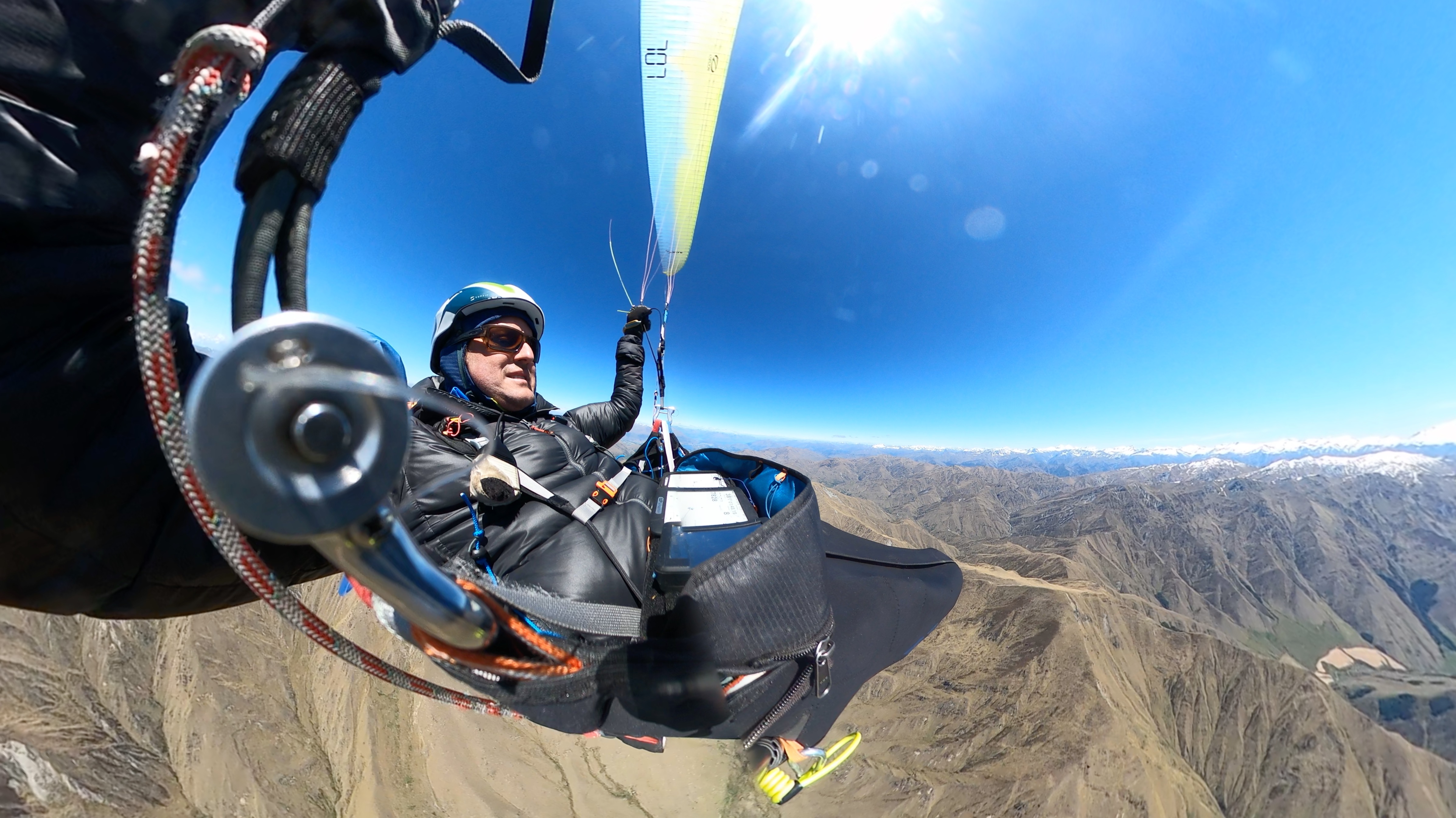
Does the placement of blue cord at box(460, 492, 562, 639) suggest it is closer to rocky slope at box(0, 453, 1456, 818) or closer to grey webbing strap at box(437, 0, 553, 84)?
grey webbing strap at box(437, 0, 553, 84)

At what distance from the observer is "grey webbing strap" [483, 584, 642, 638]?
133 cm

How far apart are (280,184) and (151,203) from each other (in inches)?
9.4

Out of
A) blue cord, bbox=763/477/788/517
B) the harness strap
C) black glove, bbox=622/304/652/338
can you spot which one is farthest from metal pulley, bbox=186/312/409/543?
black glove, bbox=622/304/652/338

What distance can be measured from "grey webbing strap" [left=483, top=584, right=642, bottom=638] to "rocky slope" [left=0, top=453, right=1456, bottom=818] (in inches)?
635

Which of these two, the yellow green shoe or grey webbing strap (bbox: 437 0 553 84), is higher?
grey webbing strap (bbox: 437 0 553 84)

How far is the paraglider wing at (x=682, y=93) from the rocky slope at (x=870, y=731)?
53.1 feet

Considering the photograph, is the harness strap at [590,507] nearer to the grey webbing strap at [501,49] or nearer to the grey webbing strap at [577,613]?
the grey webbing strap at [577,613]

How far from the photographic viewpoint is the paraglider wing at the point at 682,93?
434cm

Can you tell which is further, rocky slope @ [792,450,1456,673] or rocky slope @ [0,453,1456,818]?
rocky slope @ [792,450,1456,673]

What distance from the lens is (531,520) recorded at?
197 centimetres

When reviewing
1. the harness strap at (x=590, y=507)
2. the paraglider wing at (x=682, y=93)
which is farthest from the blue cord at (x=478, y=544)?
the paraglider wing at (x=682, y=93)

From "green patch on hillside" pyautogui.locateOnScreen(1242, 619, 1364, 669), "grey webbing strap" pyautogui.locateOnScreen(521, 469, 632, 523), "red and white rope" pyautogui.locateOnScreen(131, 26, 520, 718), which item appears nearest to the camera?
"red and white rope" pyautogui.locateOnScreen(131, 26, 520, 718)

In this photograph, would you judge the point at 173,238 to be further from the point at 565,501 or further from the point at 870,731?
the point at 870,731

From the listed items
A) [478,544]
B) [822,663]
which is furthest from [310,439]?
[822,663]
